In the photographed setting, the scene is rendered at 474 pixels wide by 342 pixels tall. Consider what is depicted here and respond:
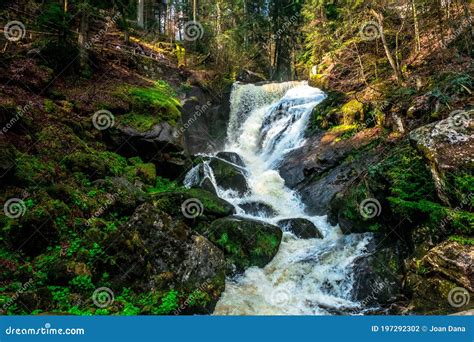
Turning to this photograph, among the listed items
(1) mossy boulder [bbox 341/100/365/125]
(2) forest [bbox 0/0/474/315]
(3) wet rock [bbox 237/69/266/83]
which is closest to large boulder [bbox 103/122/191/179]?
(2) forest [bbox 0/0/474/315]

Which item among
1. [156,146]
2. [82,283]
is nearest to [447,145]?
[82,283]

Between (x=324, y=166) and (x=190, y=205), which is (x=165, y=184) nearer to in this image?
(x=190, y=205)

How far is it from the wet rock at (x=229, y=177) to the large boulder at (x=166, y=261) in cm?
548

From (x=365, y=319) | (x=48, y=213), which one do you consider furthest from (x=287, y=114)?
(x=365, y=319)

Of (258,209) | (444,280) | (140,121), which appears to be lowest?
(444,280)

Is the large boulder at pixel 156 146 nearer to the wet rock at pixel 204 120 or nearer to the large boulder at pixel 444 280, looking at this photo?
the wet rock at pixel 204 120

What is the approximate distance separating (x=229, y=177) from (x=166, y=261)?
6.71m

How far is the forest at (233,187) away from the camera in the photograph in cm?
662

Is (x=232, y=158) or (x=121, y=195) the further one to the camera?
(x=232, y=158)

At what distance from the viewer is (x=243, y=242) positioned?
8891 mm

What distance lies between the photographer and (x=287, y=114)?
61.6ft

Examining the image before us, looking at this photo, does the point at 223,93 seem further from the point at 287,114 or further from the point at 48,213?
the point at 48,213

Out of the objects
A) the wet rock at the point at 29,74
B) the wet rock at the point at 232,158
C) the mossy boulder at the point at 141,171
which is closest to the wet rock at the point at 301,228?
the mossy boulder at the point at 141,171

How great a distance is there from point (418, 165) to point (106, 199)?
800 cm
